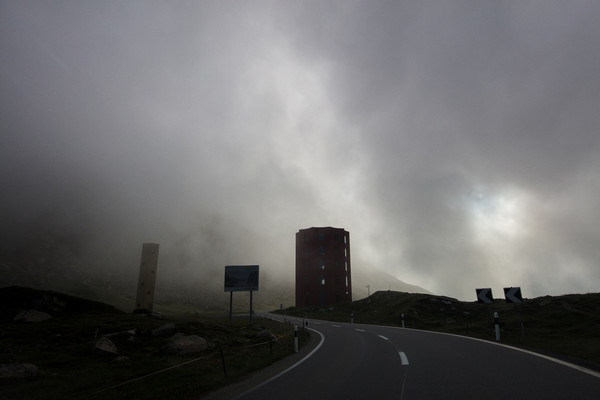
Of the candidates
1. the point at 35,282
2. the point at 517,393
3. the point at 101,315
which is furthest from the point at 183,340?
the point at 35,282

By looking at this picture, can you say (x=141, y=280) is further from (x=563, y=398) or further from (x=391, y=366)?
(x=563, y=398)

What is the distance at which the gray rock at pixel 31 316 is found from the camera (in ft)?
74.3

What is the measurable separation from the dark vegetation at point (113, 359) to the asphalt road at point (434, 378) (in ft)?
7.22

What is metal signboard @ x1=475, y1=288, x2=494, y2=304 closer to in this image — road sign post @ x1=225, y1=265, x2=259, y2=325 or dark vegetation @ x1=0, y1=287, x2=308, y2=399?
dark vegetation @ x1=0, y1=287, x2=308, y2=399

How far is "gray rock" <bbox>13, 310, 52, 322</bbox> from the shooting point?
74.3 ft

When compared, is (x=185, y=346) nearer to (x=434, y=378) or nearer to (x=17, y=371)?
(x=17, y=371)

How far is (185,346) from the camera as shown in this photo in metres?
15.4

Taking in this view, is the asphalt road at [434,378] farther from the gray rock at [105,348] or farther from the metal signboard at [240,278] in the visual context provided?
the metal signboard at [240,278]

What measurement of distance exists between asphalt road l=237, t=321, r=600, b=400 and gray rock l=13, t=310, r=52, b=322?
72.8ft

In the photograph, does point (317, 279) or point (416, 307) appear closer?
point (416, 307)

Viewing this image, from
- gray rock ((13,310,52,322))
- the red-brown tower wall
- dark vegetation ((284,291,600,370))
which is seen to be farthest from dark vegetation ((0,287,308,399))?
the red-brown tower wall

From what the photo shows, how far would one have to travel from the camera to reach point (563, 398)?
19.6 feet

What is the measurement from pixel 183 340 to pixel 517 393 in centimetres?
1407

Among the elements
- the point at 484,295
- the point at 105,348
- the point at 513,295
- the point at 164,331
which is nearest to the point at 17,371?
the point at 105,348
